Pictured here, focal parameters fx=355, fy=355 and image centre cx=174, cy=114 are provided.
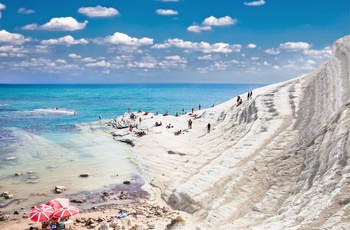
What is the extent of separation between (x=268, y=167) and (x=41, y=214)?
1619cm

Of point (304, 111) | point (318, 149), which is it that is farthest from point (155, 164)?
point (318, 149)

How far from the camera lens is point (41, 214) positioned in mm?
22453

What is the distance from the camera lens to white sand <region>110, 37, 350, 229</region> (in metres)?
16.3

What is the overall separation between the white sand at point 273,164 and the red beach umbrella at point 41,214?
8956mm

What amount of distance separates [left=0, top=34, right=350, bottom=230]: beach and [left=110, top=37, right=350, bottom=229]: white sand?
2.7 inches

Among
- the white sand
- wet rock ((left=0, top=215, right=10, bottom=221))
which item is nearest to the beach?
the white sand

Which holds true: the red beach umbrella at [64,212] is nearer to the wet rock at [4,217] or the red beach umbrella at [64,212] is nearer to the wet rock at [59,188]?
the wet rock at [4,217]

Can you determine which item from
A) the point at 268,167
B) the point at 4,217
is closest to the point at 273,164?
the point at 268,167

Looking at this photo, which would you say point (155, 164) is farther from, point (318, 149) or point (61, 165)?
point (318, 149)

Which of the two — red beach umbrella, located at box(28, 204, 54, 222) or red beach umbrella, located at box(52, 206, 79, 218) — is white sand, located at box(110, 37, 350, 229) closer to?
red beach umbrella, located at box(52, 206, 79, 218)

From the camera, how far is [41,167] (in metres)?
38.6

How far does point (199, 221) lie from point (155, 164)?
1703 cm

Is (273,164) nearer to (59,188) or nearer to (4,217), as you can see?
(59,188)

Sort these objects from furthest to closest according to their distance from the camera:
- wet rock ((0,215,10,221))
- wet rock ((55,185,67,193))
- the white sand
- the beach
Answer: wet rock ((55,185,67,193))
wet rock ((0,215,10,221))
the beach
the white sand
